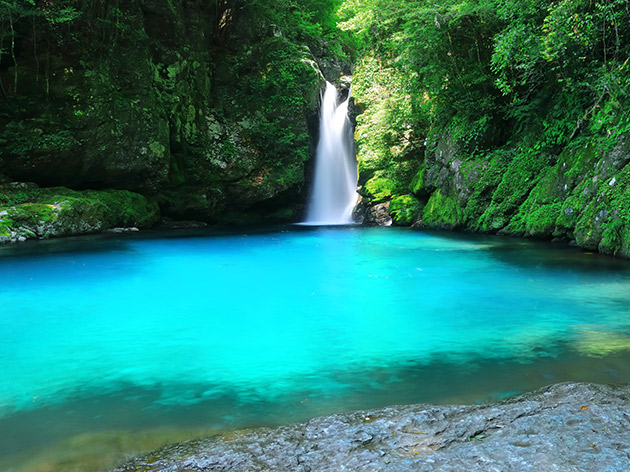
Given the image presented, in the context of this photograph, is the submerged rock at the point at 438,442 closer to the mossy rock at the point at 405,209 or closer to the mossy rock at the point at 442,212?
the mossy rock at the point at 442,212

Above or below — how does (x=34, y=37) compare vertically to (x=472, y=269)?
above

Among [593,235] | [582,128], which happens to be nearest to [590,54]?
[582,128]

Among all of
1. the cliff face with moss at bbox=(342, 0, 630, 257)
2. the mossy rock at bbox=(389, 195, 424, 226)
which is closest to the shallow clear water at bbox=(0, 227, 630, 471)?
the cliff face with moss at bbox=(342, 0, 630, 257)

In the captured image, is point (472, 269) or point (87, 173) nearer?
point (472, 269)

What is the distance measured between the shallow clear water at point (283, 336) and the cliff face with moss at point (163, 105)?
719 cm

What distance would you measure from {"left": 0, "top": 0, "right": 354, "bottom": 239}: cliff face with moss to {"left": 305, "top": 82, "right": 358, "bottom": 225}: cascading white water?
658 millimetres

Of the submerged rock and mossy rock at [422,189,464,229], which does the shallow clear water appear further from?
mossy rock at [422,189,464,229]

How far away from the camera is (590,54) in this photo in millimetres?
10039

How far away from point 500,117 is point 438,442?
1342 centimetres

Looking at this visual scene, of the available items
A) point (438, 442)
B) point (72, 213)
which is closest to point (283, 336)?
point (438, 442)

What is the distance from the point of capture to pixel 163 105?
17625 millimetres

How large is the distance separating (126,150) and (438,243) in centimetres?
1142

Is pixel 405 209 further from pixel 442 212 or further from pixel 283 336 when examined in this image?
pixel 283 336

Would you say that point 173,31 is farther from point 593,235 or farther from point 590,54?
point 593,235
